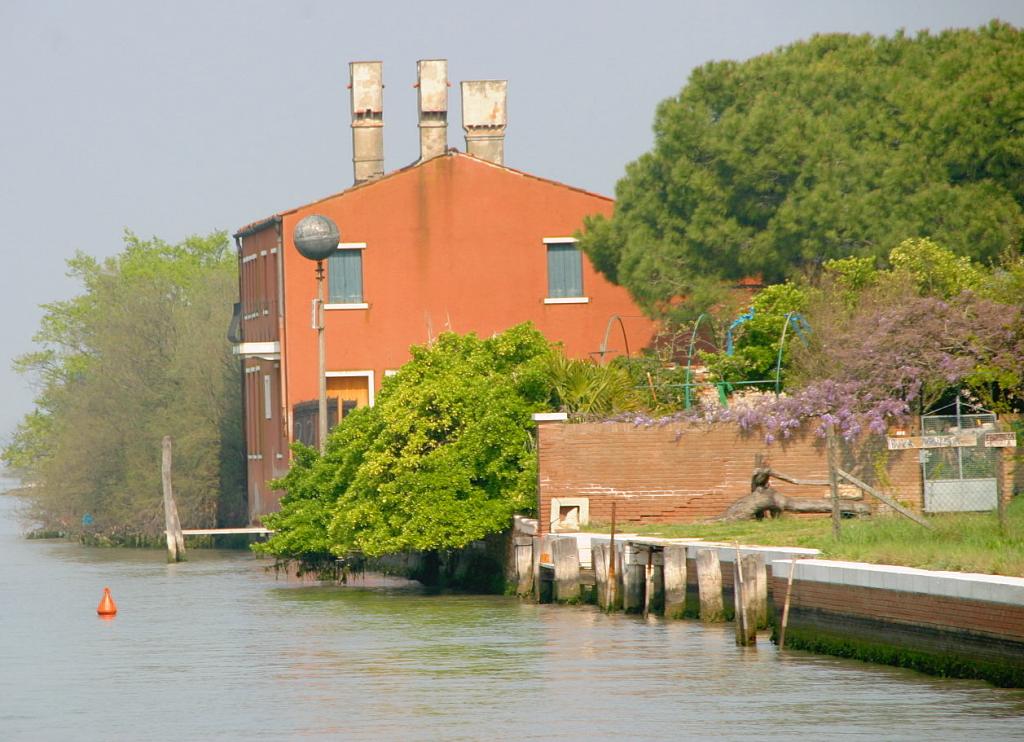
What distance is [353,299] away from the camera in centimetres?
4666

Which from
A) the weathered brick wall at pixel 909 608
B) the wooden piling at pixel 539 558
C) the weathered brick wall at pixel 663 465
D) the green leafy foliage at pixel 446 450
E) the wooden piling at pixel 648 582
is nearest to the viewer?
the weathered brick wall at pixel 909 608

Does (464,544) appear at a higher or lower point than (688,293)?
lower

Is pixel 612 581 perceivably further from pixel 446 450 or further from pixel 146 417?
pixel 146 417

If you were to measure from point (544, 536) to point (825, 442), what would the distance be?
4979 mm

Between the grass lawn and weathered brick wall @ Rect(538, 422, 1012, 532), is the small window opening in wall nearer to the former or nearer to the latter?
weathered brick wall @ Rect(538, 422, 1012, 532)

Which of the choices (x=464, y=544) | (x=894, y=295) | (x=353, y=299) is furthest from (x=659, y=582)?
(x=353, y=299)

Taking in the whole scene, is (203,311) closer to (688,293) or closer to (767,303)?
(688,293)

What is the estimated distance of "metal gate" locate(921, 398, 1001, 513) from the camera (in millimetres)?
29891

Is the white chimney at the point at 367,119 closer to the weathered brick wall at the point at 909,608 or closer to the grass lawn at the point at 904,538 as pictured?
the grass lawn at the point at 904,538

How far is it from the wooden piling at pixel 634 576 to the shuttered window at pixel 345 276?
64.9 ft

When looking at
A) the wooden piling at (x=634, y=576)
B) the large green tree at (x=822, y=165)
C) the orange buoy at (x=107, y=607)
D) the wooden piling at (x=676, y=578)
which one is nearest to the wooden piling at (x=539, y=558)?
the wooden piling at (x=634, y=576)

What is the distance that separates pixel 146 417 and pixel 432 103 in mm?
18987

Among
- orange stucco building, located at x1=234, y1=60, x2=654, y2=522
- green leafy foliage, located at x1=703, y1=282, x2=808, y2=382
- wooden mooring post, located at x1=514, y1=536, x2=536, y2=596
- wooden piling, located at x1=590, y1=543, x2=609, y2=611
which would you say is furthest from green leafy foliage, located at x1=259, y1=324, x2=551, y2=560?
orange stucco building, located at x1=234, y1=60, x2=654, y2=522

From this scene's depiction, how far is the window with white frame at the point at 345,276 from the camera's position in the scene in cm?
4662
